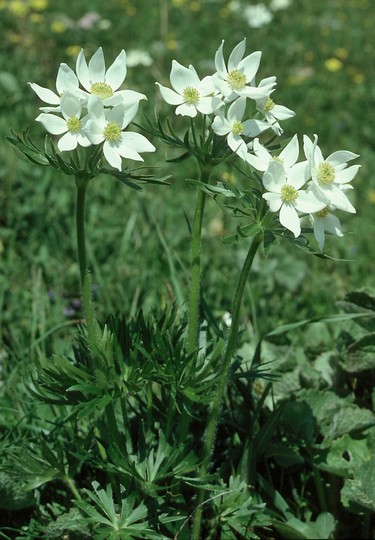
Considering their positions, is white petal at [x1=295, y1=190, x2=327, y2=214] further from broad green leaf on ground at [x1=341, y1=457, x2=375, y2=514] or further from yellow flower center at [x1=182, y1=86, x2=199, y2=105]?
broad green leaf on ground at [x1=341, y1=457, x2=375, y2=514]

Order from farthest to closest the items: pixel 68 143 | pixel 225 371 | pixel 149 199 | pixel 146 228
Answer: pixel 149 199
pixel 146 228
pixel 225 371
pixel 68 143

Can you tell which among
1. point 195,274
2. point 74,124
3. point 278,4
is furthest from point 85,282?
point 278,4

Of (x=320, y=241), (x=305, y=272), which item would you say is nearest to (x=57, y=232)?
(x=305, y=272)

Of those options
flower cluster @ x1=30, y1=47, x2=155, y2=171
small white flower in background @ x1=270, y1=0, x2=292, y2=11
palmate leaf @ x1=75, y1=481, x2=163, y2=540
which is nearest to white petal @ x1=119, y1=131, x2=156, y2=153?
flower cluster @ x1=30, y1=47, x2=155, y2=171

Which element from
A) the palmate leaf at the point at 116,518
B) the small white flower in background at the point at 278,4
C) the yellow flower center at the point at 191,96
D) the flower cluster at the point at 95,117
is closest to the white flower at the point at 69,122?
the flower cluster at the point at 95,117

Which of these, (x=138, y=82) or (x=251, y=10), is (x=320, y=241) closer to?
(x=138, y=82)

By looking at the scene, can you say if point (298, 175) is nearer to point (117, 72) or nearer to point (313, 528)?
point (117, 72)
